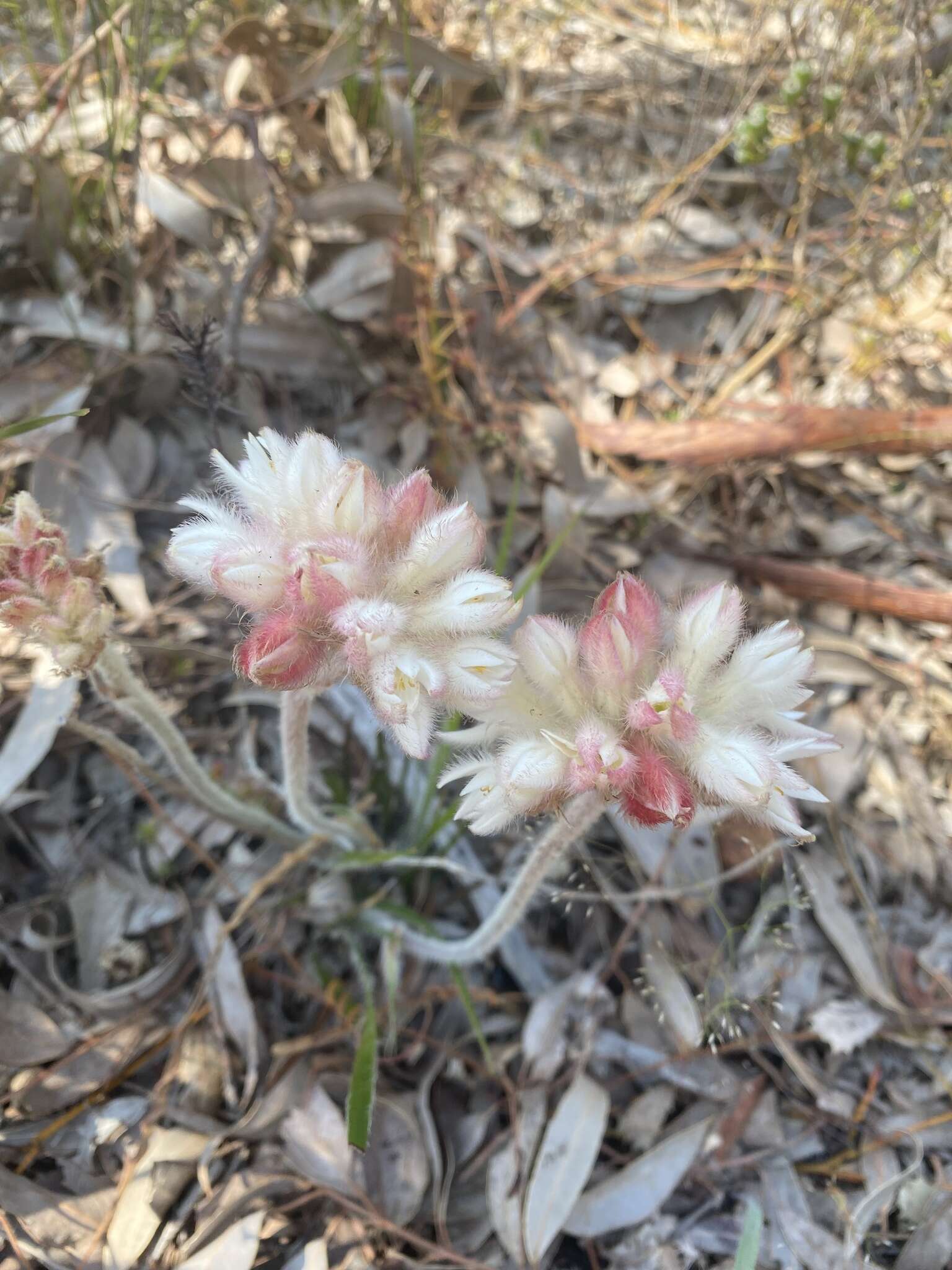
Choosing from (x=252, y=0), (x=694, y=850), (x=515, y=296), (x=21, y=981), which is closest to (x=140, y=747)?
(x=21, y=981)

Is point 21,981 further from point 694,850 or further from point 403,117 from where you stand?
point 403,117

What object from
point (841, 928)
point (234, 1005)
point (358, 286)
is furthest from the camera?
point (358, 286)

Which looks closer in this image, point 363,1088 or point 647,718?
point 647,718

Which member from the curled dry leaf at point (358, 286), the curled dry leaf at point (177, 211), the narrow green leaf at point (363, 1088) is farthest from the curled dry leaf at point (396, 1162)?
the curled dry leaf at point (177, 211)

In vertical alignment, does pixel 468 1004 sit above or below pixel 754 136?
below

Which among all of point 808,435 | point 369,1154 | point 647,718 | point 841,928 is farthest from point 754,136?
point 369,1154

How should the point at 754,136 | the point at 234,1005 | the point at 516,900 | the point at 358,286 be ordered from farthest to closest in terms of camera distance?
the point at 358,286 → the point at 754,136 → the point at 234,1005 → the point at 516,900

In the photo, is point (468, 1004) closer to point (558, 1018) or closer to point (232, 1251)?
point (558, 1018)
